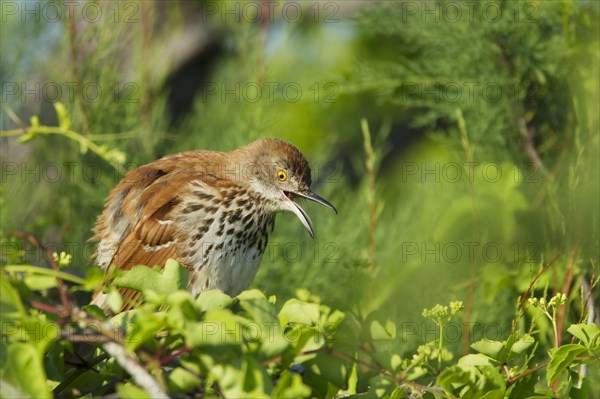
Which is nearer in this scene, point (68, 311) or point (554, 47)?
point (68, 311)

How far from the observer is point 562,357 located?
6.71 ft

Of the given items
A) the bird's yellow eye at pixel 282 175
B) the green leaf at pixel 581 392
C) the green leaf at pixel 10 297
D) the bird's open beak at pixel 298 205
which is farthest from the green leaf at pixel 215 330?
the bird's yellow eye at pixel 282 175

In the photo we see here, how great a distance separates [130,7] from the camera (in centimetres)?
543

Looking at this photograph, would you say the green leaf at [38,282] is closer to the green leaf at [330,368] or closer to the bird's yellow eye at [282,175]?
the green leaf at [330,368]

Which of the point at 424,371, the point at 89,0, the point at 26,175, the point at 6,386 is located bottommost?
the point at 26,175

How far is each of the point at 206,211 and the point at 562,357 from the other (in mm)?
2337

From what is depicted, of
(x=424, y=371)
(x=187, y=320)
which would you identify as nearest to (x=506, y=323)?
(x=424, y=371)

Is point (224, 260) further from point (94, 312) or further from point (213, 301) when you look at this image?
point (94, 312)

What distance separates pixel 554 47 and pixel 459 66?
0.56 meters

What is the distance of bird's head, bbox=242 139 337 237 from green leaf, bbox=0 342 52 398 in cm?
280

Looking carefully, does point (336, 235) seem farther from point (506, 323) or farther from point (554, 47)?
point (554, 47)

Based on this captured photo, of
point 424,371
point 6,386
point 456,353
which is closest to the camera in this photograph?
point 6,386

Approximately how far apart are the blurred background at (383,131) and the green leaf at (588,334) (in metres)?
1.56

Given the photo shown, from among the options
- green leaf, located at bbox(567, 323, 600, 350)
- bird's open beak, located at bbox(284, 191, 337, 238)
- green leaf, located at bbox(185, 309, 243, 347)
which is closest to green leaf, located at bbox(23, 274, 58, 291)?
green leaf, located at bbox(185, 309, 243, 347)
